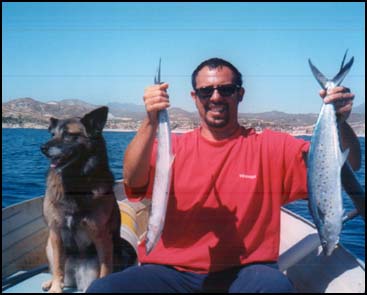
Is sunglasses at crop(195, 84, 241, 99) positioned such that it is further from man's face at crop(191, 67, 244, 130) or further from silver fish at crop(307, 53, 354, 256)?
silver fish at crop(307, 53, 354, 256)

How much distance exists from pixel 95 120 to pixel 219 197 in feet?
2.99

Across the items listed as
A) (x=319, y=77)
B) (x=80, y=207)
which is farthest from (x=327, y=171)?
(x=80, y=207)

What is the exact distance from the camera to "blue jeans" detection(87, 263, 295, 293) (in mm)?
2109

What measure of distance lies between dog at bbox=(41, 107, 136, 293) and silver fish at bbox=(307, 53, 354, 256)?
1267 mm

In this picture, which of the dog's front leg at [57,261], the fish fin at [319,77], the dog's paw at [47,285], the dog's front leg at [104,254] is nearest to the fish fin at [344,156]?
the fish fin at [319,77]

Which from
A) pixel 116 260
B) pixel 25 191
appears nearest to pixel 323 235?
pixel 116 260

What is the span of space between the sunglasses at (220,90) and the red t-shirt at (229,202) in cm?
33

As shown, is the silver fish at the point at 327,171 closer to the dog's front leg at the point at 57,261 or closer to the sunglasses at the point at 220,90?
the sunglasses at the point at 220,90

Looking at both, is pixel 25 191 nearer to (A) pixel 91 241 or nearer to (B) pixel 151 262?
(A) pixel 91 241

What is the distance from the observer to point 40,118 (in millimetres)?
2719

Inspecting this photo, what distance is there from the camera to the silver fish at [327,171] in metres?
1.99

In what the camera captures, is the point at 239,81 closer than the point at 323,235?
No

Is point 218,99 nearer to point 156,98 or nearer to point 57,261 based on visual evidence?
point 156,98

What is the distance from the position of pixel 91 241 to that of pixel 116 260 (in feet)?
0.82
